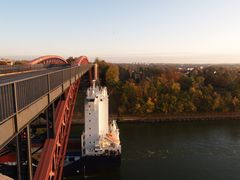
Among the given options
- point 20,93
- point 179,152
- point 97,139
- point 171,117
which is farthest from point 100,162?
point 171,117

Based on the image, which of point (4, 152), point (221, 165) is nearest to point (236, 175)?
point (221, 165)

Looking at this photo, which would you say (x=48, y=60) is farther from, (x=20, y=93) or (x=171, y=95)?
(x=20, y=93)

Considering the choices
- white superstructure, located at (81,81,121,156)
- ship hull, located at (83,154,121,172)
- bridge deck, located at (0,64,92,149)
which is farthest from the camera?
white superstructure, located at (81,81,121,156)

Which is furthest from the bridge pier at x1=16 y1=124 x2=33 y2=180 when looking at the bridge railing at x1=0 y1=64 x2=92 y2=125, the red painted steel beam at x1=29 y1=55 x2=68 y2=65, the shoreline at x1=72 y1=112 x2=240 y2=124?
the shoreline at x1=72 y1=112 x2=240 y2=124

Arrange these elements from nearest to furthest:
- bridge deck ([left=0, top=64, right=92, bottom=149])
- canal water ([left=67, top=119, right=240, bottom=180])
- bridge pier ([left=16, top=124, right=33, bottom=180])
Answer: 1. bridge deck ([left=0, top=64, right=92, bottom=149])
2. bridge pier ([left=16, top=124, right=33, bottom=180])
3. canal water ([left=67, top=119, right=240, bottom=180])

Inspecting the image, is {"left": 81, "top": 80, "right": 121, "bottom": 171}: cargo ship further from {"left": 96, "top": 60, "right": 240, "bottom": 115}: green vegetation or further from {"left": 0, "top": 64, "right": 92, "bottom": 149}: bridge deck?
{"left": 96, "top": 60, "right": 240, "bottom": 115}: green vegetation

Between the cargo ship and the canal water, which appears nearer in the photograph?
the canal water

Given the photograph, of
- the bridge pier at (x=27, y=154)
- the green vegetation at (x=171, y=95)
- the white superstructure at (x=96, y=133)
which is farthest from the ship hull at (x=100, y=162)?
the green vegetation at (x=171, y=95)
